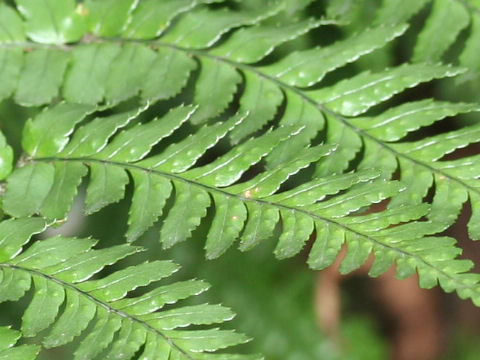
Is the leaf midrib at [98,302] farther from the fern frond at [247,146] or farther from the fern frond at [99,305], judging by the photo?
the fern frond at [247,146]

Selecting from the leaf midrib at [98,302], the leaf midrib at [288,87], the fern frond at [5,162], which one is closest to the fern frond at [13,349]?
the leaf midrib at [98,302]

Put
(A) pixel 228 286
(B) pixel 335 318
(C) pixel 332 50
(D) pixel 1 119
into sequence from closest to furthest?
1. (C) pixel 332 50
2. (D) pixel 1 119
3. (A) pixel 228 286
4. (B) pixel 335 318

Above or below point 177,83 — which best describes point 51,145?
below

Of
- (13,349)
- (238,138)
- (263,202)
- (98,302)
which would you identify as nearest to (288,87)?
Answer: (238,138)

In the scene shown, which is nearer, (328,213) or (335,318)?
(328,213)

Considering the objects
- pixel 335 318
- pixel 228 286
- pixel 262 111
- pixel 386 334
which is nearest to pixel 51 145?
pixel 262 111

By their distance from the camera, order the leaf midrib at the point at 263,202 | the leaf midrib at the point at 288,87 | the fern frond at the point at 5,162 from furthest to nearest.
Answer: the fern frond at the point at 5,162 < the leaf midrib at the point at 288,87 < the leaf midrib at the point at 263,202

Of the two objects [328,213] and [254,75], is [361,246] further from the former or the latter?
[254,75]
